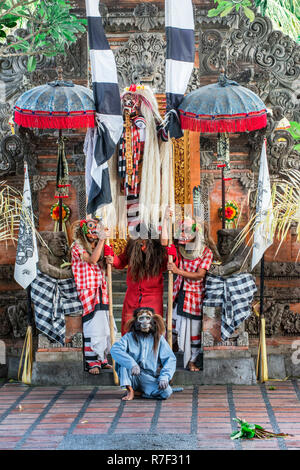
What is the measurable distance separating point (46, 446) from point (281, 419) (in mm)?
2196

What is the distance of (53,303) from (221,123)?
2.73m

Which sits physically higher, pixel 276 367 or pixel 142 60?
pixel 142 60

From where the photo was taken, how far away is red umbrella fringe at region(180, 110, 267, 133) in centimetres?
833

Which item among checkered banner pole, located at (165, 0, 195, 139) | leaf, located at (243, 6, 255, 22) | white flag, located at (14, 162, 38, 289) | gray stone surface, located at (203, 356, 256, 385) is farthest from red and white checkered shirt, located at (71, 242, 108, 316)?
leaf, located at (243, 6, 255, 22)

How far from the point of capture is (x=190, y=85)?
1031cm

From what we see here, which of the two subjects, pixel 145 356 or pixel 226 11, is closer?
pixel 145 356

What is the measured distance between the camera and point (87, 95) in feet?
27.9

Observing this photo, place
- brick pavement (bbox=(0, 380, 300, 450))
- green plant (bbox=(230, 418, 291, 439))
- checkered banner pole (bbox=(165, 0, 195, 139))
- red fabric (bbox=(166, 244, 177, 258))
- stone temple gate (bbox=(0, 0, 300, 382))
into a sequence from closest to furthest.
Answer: brick pavement (bbox=(0, 380, 300, 450))
green plant (bbox=(230, 418, 291, 439))
checkered banner pole (bbox=(165, 0, 195, 139))
red fabric (bbox=(166, 244, 177, 258))
stone temple gate (bbox=(0, 0, 300, 382))

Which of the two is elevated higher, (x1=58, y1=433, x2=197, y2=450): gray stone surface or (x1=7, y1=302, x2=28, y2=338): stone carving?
(x1=58, y1=433, x2=197, y2=450): gray stone surface

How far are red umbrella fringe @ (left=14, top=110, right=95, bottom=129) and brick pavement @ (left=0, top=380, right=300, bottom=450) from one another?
287cm

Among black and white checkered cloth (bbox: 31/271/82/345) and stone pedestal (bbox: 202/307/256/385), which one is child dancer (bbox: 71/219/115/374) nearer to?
black and white checkered cloth (bbox: 31/271/82/345)

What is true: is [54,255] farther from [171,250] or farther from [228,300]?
[228,300]

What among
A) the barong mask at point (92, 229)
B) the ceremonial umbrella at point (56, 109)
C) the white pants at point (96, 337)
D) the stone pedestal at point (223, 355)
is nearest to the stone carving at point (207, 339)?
the stone pedestal at point (223, 355)

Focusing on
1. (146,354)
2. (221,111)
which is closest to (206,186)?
(221,111)
